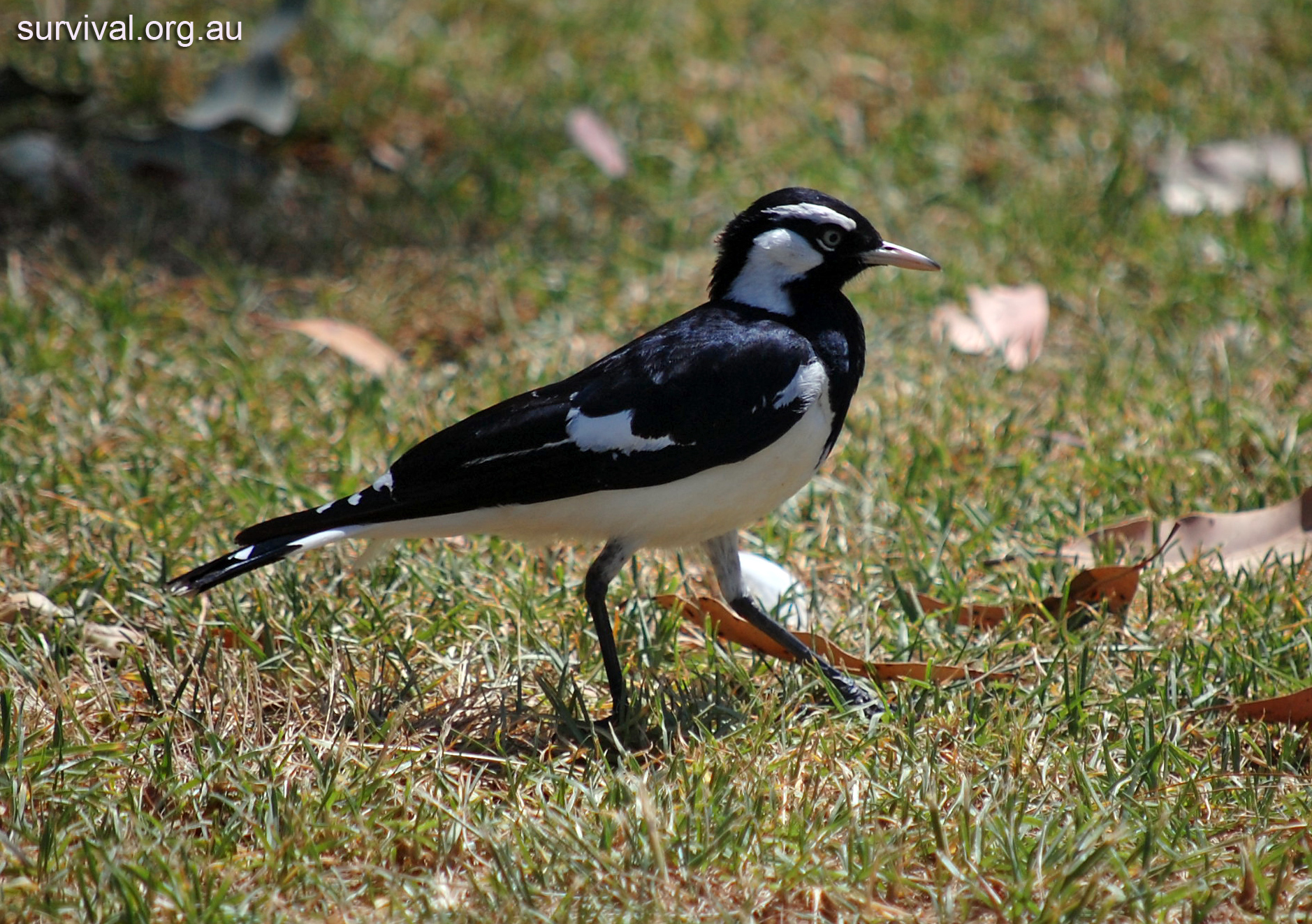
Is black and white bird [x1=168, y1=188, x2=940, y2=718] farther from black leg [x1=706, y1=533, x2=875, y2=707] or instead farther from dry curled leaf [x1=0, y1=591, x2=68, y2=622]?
dry curled leaf [x1=0, y1=591, x2=68, y2=622]

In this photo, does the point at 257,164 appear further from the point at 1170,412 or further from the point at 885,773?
the point at 885,773

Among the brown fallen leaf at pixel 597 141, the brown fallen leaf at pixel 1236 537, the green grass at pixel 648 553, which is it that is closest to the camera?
the green grass at pixel 648 553

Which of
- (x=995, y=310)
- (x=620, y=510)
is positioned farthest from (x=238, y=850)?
(x=995, y=310)

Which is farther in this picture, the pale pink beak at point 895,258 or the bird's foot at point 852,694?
the pale pink beak at point 895,258

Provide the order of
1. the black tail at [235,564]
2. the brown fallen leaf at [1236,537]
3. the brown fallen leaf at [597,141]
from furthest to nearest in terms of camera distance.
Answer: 1. the brown fallen leaf at [597,141]
2. the brown fallen leaf at [1236,537]
3. the black tail at [235,564]

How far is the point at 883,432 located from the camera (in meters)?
4.18

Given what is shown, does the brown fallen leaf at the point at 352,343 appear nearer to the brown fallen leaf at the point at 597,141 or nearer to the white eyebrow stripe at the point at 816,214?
the brown fallen leaf at the point at 597,141

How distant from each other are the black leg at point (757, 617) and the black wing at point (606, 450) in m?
0.35

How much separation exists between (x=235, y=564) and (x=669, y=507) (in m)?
0.87

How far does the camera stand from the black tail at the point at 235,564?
2.76 meters

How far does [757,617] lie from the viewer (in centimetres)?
308

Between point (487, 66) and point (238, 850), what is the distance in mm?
4431

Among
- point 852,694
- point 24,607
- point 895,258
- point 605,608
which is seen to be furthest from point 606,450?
point 24,607

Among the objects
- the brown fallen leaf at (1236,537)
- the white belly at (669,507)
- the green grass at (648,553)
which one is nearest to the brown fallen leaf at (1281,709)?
the green grass at (648,553)
